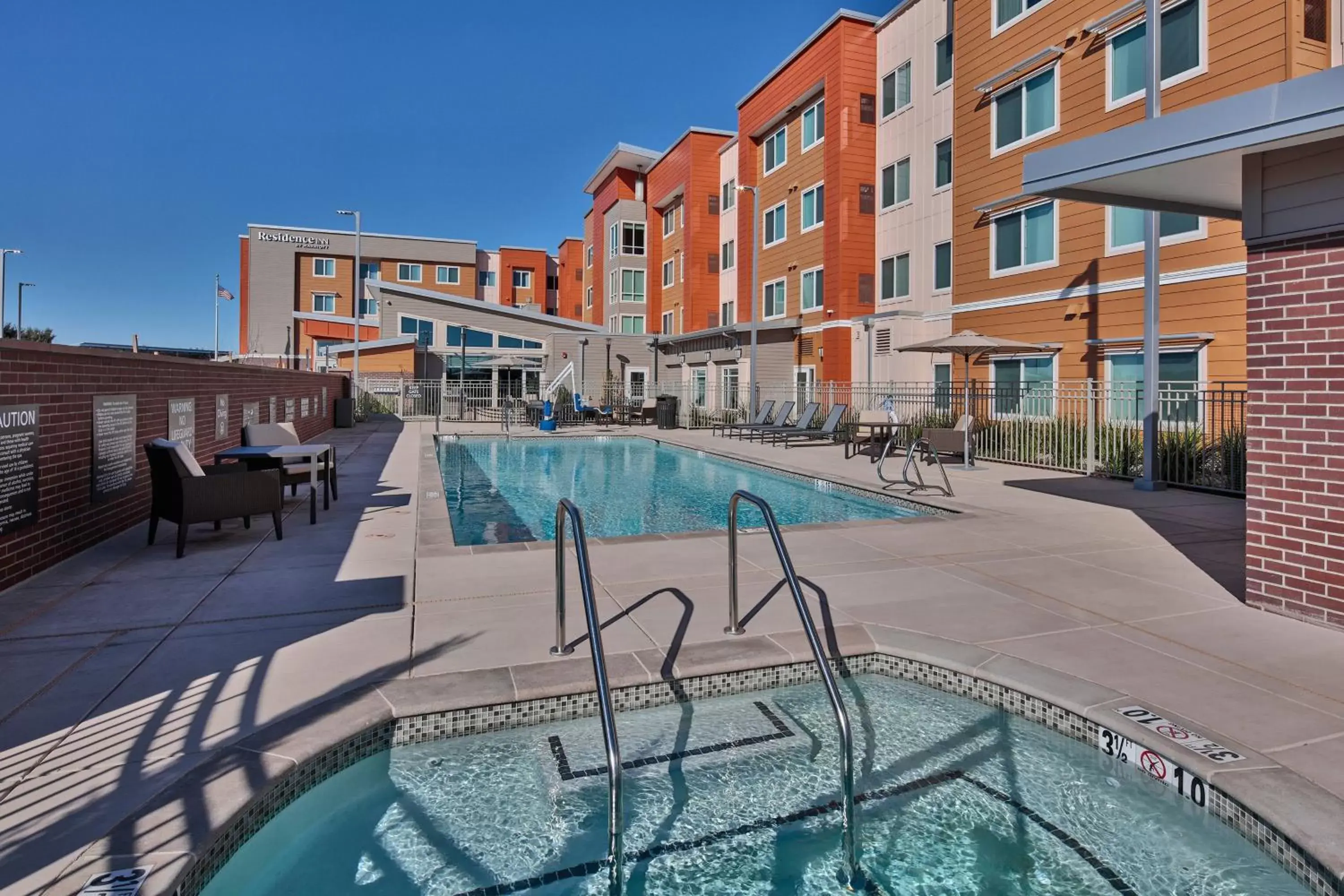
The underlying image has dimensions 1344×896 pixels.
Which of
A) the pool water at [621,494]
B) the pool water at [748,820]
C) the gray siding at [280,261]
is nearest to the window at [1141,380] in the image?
the pool water at [621,494]

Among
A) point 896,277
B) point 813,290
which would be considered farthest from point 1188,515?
point 813,290

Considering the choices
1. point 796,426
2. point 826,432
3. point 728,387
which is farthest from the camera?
point 728,387

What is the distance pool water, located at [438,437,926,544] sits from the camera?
1002 centimetres

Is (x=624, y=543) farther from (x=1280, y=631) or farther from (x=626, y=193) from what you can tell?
(x=626, y=193)

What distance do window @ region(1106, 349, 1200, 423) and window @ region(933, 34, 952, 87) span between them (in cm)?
977

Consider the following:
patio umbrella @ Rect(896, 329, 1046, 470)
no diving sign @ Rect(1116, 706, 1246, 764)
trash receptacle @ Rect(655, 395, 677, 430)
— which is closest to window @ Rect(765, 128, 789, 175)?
trash receptacle @ Rect(655, 395, 677, 430)

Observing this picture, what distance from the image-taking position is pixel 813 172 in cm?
2592

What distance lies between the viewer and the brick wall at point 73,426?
5895mm

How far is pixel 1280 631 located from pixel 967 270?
16.7 meters

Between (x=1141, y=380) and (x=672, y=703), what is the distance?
14672 mm

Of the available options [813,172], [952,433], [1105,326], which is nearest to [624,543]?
[952,433]

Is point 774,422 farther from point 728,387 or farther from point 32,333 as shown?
point 32,333

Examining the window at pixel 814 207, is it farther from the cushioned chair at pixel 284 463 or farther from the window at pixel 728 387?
the cushioned chair at pixel 284 463

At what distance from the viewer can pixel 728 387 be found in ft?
92.4
